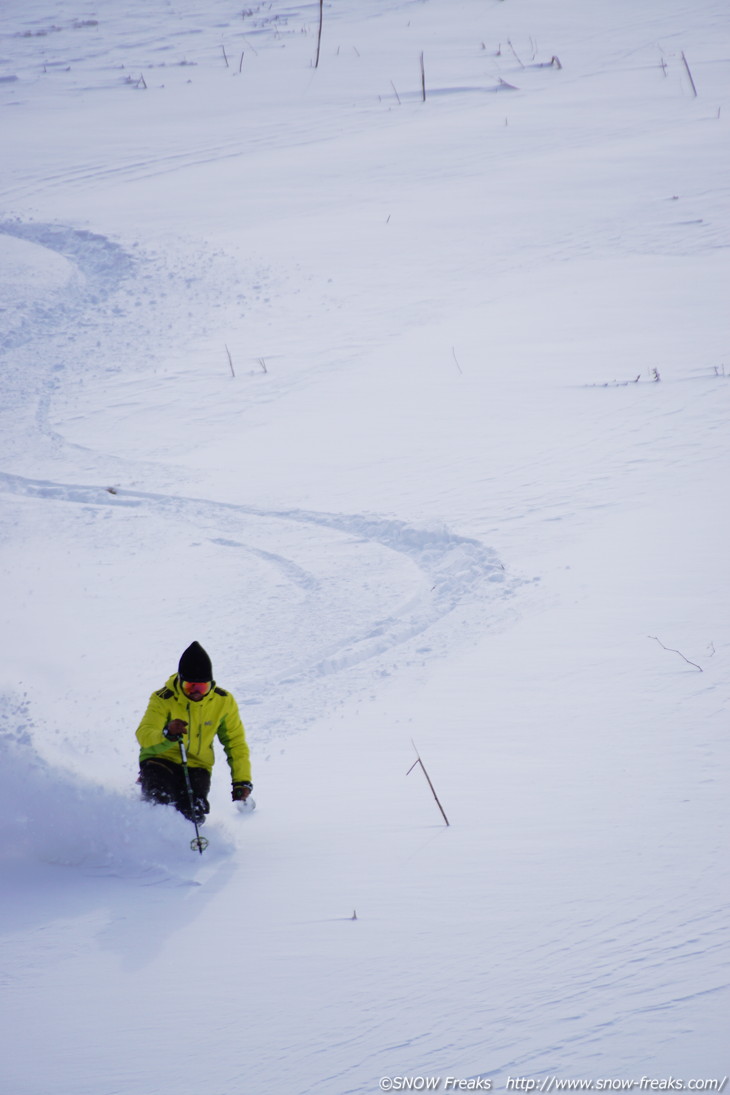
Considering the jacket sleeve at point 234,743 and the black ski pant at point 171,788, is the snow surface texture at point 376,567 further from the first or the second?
the jacket sleeve at point 234,743

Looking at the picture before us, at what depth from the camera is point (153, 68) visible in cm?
1809

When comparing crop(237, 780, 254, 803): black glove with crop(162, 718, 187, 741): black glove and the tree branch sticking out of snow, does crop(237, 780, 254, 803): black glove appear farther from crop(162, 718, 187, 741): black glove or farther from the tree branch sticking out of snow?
the tree branch sticking out of snow

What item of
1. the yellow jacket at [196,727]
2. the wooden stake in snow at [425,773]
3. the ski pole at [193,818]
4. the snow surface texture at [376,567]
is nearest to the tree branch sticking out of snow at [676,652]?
the snow surface texture at [376,567]

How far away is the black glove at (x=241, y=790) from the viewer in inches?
165

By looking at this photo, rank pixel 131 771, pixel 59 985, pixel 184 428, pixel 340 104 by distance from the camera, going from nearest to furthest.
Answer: pixel 59 985 < pixel 131 771 < pixel 184 428 < pixel 340 104

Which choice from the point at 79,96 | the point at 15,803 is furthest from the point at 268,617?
the point at 79,96

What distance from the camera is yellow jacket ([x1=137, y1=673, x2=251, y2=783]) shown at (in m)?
4.17

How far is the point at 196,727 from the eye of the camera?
13.9 ft

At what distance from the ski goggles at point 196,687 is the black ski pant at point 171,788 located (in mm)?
381

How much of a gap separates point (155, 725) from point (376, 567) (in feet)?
9.02

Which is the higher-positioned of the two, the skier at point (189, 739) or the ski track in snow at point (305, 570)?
the skier at point (189, 739)

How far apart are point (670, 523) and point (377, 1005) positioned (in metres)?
4.41

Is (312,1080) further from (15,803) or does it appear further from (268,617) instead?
(268,617)

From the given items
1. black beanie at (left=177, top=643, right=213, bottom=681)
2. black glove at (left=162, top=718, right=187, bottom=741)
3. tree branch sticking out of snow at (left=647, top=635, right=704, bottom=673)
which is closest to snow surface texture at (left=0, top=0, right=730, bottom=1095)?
tree branch sticking out of snow at (left=647, top=635, right=704, bottom=673)
